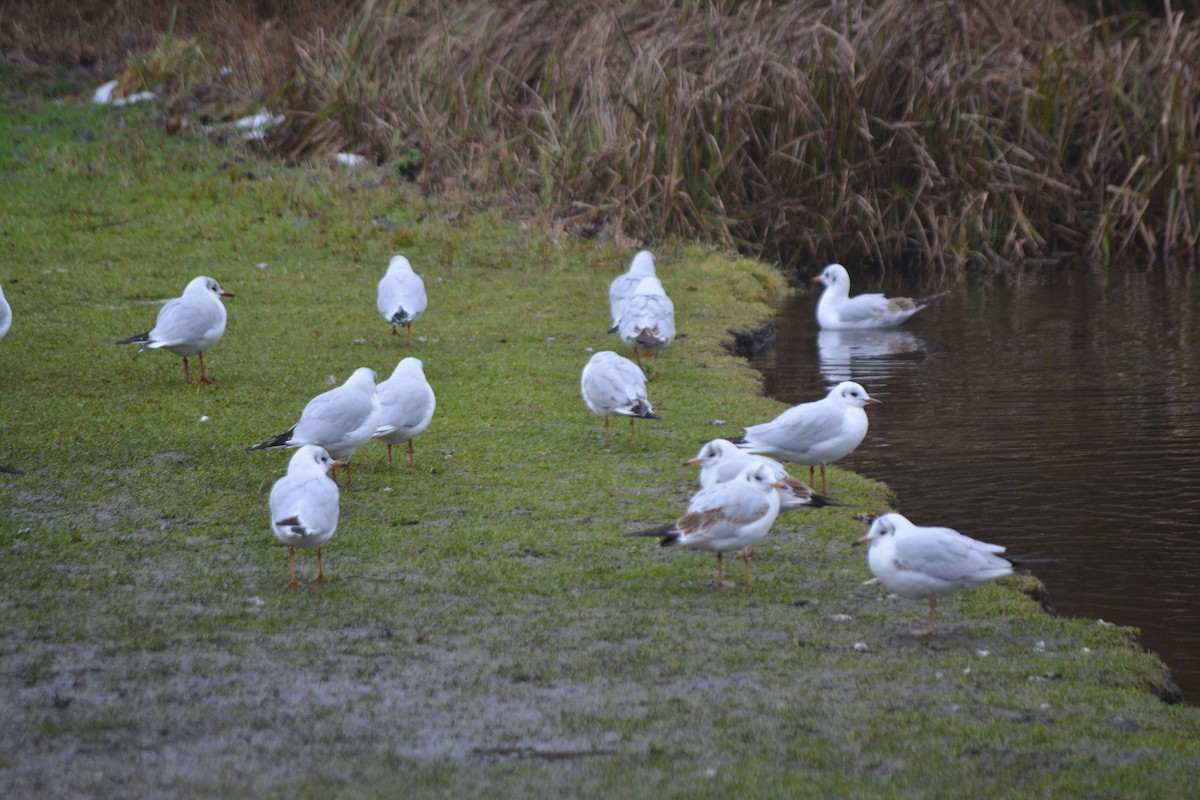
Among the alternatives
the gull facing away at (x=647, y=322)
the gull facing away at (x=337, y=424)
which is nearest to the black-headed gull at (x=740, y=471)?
the gull facing away at (x=337, y=424)

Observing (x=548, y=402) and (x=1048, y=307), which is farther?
(x=1048, y=307)

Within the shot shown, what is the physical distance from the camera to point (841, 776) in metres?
4.66

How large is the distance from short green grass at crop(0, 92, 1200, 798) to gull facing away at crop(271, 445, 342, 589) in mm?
255

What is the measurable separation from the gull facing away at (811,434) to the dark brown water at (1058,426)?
66 centimetres

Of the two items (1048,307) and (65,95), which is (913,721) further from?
(65,95)

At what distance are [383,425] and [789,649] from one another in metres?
3.76

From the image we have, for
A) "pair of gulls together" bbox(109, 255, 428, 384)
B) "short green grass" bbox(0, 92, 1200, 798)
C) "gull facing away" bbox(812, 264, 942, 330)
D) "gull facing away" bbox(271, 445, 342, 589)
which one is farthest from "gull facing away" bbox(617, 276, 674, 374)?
"gull facing away" bbox(271, 445, 342, 589)

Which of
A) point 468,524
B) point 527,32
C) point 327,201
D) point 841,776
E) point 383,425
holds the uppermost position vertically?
Answer: point 527,32

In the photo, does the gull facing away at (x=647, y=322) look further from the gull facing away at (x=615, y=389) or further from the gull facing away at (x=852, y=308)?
the gull facing away at (x=852, y=308)

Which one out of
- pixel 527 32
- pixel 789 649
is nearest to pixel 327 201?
pixel 527 32

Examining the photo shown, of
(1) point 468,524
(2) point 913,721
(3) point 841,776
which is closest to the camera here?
(3) point 841,776

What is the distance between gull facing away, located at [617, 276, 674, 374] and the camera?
12.1 m

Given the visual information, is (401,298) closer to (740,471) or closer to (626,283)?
(626,283)

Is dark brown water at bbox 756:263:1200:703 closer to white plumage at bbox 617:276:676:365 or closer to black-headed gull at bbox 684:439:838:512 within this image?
white plumage at bbox 617:276:676:365
